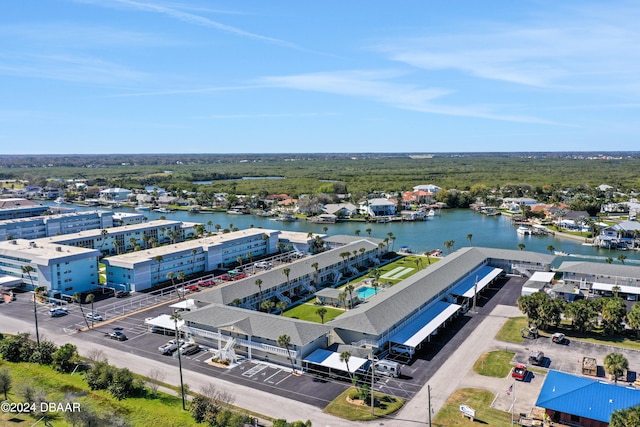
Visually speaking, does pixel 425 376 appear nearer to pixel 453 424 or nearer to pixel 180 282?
pixel 453 424

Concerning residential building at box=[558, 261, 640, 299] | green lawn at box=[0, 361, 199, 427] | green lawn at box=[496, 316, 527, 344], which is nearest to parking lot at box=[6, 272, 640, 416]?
green lawn at box=[496, 316, 527, 344]

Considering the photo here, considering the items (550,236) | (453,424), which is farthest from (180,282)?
(550,236)

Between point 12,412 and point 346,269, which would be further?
point 346,269

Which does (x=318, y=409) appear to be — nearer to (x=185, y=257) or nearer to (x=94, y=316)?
(x=94, y=316)

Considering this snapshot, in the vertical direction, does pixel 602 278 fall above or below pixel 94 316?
above

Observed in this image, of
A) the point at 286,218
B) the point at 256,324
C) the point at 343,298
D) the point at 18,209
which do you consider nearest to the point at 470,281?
the point at 343,298

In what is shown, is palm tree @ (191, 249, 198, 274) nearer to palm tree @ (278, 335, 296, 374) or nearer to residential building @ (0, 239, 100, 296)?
residential building @ (0, 239, 100, 296)
